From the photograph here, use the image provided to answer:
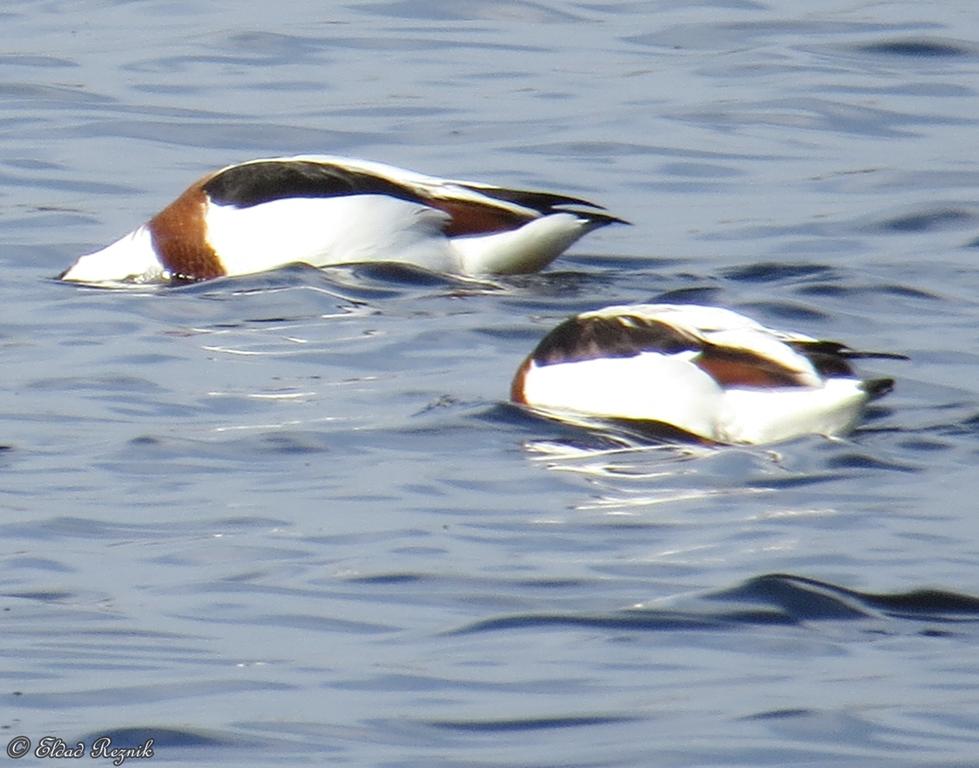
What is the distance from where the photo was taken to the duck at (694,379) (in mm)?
7625

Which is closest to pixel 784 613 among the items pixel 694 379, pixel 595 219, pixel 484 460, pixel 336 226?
pixel 484 460

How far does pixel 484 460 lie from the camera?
24.4 ft

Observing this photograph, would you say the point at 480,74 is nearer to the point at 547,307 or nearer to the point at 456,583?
the point at 547,307

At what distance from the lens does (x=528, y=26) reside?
15.7m

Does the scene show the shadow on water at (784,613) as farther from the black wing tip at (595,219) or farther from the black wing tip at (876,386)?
the black wing tip at (595,219)

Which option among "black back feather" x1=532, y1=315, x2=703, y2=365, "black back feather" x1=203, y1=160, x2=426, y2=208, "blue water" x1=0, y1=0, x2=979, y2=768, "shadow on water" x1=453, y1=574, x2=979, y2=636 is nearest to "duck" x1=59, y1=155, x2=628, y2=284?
"black back feather" x1=203, y1=160, x2=426, y2=208

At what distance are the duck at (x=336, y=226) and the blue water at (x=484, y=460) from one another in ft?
0.53

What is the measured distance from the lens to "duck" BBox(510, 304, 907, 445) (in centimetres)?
762

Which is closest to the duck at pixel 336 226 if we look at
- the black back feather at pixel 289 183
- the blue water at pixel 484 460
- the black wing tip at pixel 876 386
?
the black back feather at pixel 289 183

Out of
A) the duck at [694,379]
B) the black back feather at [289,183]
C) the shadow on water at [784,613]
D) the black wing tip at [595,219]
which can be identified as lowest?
the shadow on water at [784,613]

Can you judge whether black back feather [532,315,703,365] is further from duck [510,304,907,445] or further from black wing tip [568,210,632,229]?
black wing tip [568,210,632,229]

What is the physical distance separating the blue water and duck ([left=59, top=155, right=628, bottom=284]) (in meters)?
0.16

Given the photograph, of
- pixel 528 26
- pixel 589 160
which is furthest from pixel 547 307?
pixel 528 26

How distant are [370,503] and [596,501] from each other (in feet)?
2.07
